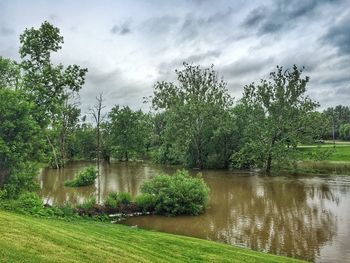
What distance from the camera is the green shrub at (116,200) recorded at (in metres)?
28.0

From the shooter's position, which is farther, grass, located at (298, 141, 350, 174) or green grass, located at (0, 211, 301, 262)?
grass, located at (298, 141, 350, 174)

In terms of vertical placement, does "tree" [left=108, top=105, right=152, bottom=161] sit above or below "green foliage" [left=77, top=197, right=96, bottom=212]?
above

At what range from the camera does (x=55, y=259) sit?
1062 cm

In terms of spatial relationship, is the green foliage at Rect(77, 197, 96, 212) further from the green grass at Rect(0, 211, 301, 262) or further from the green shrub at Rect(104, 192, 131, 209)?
the green grass at Rect(0, 211, 301, 262)

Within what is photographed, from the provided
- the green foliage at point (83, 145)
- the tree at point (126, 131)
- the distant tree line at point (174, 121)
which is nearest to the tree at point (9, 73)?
the distant tree line at point (174, 121)

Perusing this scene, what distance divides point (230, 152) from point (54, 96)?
43731 millimetres

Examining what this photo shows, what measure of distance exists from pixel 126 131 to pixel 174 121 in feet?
82.8

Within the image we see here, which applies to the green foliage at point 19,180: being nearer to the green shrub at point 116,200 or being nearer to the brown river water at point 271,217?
the green shrub at point 116,200

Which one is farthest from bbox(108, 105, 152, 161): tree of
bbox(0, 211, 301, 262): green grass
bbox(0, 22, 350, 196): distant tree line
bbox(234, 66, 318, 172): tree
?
bbox(0, 211, 301, 262): green grass

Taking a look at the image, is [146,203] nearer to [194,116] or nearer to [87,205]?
[87,205]

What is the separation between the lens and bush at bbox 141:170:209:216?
28.6 meters

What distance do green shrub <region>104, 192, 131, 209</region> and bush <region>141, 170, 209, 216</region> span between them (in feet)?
5.06

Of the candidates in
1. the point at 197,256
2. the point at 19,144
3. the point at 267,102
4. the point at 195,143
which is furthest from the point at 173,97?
the point at 197,256

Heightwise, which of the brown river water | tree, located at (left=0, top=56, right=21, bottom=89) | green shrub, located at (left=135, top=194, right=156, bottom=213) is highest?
tree, located at (left=0, top=56, right=21, bottom=89)
